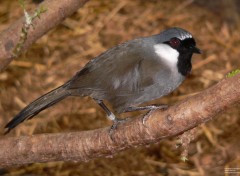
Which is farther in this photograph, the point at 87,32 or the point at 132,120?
the point at 87,32

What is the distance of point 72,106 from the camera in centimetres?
398

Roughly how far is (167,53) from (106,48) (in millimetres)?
1418

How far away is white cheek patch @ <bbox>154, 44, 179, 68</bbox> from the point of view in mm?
2898

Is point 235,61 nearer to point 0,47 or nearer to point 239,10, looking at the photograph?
point 239,10

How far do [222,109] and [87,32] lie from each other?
2.41m

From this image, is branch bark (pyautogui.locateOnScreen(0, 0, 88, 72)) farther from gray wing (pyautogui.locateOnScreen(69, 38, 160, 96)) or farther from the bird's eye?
the bird's eye

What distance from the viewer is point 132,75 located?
9.33 feet

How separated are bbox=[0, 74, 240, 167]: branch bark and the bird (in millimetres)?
148

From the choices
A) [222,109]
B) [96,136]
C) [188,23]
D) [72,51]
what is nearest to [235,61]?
[188,23]

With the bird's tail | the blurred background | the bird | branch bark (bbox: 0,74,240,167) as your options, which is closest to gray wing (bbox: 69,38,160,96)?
the bird

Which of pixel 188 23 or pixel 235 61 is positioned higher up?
pixel 188 23

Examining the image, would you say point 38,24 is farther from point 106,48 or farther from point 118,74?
point 106,48

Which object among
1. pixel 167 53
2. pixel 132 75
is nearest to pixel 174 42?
pixel 167 53

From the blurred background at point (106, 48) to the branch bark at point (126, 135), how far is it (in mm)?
981
